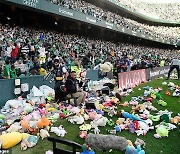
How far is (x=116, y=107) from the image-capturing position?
351 inches

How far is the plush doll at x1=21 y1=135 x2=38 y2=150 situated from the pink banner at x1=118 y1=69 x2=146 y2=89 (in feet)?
27.7

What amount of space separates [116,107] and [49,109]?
2.06m

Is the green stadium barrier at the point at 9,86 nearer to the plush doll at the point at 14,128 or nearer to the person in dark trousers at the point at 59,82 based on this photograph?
the person in dark trousers at the point at 59,82

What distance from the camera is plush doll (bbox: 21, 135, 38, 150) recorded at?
225 inches

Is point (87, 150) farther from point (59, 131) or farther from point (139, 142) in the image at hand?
point (59, 131)

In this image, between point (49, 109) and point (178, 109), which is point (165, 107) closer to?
point (178, 109)

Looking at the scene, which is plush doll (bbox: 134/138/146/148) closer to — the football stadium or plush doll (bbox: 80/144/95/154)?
the football stadium

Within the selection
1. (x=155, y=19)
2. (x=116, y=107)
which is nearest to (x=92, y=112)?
(x=116, y=107)

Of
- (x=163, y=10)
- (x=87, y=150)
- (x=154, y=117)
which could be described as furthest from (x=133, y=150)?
(x=163, y=10)

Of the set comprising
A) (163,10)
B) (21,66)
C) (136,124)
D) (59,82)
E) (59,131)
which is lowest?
(59,131)

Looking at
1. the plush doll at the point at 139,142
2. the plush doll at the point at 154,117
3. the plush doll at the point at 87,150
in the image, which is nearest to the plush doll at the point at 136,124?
the plush doll at the point at 139,142

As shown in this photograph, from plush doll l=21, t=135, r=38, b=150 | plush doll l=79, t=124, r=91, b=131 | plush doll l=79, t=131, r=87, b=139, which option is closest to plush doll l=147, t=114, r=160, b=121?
plush doll l=79, t=124, r=91, b=131

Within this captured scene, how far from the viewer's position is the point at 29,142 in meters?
5.82

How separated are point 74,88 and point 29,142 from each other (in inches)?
145
